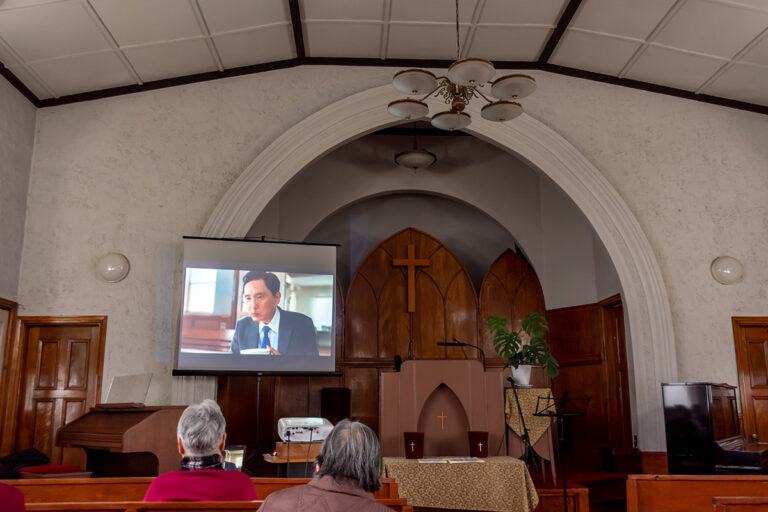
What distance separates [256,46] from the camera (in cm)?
645

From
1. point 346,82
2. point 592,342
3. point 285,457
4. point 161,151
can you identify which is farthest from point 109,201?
point 592,342

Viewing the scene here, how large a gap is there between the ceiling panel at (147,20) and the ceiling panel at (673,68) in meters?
4.22

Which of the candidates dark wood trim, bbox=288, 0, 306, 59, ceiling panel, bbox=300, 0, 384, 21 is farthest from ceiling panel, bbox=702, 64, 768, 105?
dark wood trim, bbox=288, 0, 306, 59

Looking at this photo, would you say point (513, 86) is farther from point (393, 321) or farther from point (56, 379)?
point (56, 379)

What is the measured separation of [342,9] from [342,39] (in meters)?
0.56

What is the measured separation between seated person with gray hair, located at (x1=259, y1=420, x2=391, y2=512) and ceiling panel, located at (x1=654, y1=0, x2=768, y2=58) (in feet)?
16.2

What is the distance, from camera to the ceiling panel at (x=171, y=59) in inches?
239

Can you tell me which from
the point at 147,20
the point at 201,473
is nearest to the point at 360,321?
the point at 147,20

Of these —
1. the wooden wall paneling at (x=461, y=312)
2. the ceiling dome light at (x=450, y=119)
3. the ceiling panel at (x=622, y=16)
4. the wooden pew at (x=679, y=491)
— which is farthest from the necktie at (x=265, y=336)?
the ceiling panel at (x=622, y=16)

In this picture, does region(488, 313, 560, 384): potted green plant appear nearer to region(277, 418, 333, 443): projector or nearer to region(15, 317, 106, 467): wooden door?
region(277, 418, 333, 443): projector

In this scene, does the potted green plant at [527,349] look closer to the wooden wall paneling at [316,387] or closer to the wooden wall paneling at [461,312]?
the wooden wall paneling at [461,312]

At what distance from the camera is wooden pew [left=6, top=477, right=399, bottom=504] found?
3.10 metres

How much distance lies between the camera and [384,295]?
8484 mm

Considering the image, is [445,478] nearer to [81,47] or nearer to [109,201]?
[109,201]
